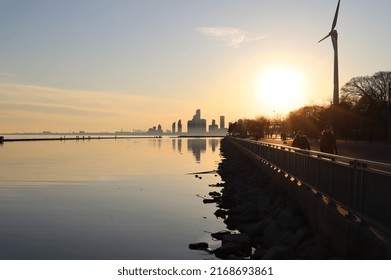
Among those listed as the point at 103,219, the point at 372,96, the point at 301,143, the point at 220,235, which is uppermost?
the point at 372,96

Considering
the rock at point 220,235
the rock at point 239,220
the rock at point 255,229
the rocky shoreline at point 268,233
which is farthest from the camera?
the rock at point 239,220

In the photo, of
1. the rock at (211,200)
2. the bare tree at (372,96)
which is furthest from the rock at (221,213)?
the bare tree at (372,96)

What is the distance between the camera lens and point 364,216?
8.70 m

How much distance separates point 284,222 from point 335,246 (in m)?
3.68

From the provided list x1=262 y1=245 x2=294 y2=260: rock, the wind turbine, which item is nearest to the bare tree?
the wind turbine

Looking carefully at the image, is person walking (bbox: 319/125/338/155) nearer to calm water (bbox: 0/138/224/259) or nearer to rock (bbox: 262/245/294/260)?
calm water (bbox: 0/138/224/259)

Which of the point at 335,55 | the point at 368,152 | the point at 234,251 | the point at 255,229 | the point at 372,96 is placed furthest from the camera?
the point at 372,96

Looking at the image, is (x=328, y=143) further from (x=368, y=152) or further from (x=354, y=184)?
(x=368, y=152)

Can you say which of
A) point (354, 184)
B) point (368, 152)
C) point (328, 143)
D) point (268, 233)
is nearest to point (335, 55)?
point (368, 152)

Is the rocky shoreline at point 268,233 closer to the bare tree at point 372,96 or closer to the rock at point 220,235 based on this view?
the rock at point 220,235

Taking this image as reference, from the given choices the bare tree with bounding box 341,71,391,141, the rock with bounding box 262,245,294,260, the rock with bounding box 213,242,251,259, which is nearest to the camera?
the rock with bounding box 262,245,294,260
